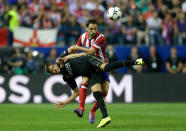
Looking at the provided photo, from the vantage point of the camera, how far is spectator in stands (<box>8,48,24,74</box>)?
67.7 feet

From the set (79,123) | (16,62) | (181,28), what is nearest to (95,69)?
(79,123)

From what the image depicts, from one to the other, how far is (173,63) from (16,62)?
Answer: 6161 mm

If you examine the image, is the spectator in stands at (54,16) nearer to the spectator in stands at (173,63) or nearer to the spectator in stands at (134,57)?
the spectator in stands at (134,57)

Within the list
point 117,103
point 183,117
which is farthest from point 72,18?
point 183,117

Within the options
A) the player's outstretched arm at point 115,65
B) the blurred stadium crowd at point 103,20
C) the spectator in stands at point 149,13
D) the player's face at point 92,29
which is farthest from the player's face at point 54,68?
the spectator in stands at point 149,13

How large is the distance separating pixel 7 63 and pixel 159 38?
20.5ft

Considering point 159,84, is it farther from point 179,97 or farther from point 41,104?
point 41,104

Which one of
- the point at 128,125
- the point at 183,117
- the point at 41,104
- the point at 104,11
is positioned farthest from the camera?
the point at 104,11

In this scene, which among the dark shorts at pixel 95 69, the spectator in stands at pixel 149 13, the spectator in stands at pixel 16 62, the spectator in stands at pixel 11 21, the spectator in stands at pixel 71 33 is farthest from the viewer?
the spectator in stands at pixel 149 13

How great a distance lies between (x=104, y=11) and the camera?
22.8 meters

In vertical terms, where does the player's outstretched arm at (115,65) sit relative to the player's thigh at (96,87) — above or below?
above

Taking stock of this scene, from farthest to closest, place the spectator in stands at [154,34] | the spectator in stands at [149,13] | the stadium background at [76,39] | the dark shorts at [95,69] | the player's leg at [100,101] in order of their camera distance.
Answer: the spectator in stands at [149,13] → the spectator in stands at [154,34] → the stadium background at [76,39] → the dark shorts at [95,69] → the player's leg at [100,101]

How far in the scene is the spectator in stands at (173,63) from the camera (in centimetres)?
2111

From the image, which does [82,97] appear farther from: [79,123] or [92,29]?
[92,29]
